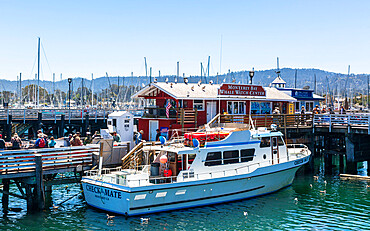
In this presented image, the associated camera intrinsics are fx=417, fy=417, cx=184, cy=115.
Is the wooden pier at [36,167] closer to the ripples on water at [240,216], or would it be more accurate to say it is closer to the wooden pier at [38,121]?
the ripples on water at [240,216]

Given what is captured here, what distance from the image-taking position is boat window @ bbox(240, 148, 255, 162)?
2188 cm

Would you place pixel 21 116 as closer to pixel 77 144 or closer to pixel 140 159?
pixel 77 144

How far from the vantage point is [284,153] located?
79.2ft

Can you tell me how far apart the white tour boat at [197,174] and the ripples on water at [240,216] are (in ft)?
1.71

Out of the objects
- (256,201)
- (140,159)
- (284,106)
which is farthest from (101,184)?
(284,106)

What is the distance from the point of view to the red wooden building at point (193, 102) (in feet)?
90.5

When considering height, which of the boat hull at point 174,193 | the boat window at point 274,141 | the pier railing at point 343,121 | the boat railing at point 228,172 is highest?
the pier railing at point 343,121

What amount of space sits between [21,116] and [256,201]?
→ 92.5 feet

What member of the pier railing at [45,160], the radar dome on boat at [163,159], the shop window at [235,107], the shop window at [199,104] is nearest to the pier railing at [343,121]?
the shop window at [235,107]

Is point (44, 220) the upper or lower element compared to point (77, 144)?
lower

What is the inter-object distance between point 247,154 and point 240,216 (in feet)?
13.0

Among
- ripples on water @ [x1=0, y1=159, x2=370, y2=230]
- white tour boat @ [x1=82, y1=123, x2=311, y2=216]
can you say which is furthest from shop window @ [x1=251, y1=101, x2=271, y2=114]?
ripples on water @ [x1=0, y1=159, x2=370, y2=230]

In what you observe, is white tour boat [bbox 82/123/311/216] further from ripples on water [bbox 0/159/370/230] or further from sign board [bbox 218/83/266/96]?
sign board [bbox 218/83/266/96]

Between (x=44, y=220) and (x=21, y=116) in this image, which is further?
(x=21, y=116)
